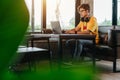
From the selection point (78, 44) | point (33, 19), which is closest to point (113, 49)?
point (78, 44)

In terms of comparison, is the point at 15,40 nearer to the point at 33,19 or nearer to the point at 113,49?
the point at 33,19

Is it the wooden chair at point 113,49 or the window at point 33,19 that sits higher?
the window at point 33,19

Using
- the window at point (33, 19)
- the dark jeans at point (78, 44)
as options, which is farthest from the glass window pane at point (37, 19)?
the dark jeans at point (78, 44)

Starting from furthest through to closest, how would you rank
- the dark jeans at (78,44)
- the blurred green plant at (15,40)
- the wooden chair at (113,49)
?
the dark jeans at (78,44), the wooden chair at (113,49), the blurred green plant at (15,40)

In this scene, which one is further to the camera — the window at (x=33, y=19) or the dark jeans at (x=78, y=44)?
the dark jeans at (x=78, y=44)


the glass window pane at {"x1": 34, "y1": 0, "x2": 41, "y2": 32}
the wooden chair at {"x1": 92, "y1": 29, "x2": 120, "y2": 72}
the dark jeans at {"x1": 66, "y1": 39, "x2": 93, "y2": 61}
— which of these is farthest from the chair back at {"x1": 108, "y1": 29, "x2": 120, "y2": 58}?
the glass window pane at {"x1": 34, "y1": 0, "x2": 41, "y2": 32}

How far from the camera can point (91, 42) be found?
4.88 meters

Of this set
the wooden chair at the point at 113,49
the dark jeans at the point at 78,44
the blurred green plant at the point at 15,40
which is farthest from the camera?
the dark jeans at the point at 78,44

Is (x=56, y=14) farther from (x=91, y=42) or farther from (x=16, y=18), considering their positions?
(x=16, y=18)

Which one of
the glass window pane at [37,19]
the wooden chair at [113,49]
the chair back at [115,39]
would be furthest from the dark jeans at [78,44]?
the glass window pane at [37,19]

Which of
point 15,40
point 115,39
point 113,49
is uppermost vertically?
point 15,40

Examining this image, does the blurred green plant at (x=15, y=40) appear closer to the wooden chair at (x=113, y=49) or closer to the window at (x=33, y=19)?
the window at (x=33, y=19)

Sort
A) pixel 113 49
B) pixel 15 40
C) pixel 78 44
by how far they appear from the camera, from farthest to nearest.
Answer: pixel 78 44 → pixel 113 49 → pixel 15 40

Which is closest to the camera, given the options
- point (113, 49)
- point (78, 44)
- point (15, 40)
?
point (15, 40)
